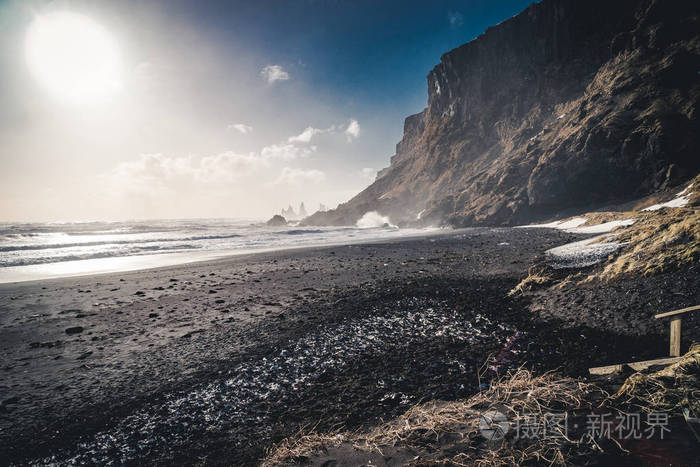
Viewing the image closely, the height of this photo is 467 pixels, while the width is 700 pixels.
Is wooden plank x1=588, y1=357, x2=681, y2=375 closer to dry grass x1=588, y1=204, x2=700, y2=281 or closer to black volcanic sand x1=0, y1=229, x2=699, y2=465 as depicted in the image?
black volcanic sand x1=0, y1=229, x2=699, y2=465

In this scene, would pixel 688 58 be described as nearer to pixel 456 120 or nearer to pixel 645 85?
pixel 645 85

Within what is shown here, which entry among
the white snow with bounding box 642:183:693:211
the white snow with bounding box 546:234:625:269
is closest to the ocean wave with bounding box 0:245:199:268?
the white snow with bounding box 546:234:625:269

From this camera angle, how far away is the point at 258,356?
5930mm

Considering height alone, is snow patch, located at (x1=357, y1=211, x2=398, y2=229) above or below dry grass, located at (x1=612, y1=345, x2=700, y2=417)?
above

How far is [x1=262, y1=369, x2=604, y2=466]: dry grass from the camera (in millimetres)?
2172

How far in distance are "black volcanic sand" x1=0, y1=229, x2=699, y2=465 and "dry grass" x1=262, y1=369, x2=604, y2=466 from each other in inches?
37.0

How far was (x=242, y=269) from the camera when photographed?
16750 millimetres

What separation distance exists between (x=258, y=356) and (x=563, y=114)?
70.6 m

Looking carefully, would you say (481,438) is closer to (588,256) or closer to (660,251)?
(660,251)

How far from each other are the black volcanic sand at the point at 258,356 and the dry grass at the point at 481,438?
37.0 inches

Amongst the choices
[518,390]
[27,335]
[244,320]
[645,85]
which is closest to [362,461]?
[518,390]

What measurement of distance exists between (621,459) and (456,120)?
347 feet

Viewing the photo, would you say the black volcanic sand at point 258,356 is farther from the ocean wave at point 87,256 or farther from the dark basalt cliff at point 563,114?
the dark basalt cliff at point 563,114

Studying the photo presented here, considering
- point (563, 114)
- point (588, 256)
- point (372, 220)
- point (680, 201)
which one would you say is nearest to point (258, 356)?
point (588, 256)
